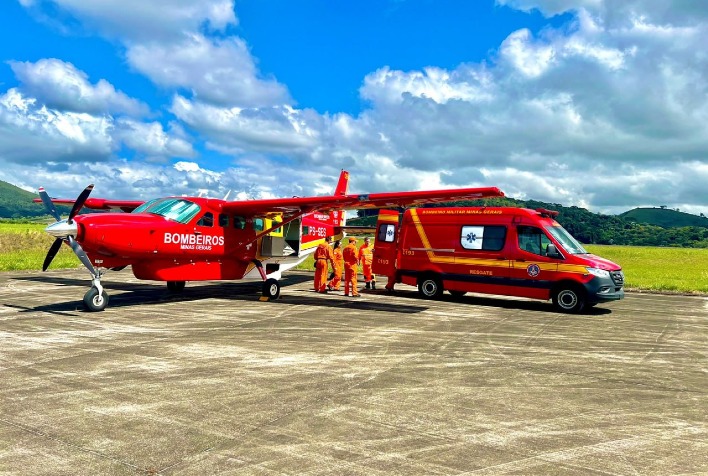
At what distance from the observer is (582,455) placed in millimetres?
4207

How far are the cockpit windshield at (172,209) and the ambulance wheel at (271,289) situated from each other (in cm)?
282

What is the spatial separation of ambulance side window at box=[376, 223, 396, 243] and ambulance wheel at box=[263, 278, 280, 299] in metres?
4.31

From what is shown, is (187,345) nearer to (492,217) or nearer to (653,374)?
(653,374)

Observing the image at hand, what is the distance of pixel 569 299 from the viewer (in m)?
13.5

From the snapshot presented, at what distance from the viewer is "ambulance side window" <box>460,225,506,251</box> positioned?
14570 millimetres

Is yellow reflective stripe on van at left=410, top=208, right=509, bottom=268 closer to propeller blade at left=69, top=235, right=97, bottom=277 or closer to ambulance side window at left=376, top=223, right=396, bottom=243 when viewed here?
ambulance side window at left=376, top=223, right=396, bottom=243

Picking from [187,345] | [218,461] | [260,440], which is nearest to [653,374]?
[260,440]

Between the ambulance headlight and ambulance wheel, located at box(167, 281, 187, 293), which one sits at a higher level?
the ambulance headlight

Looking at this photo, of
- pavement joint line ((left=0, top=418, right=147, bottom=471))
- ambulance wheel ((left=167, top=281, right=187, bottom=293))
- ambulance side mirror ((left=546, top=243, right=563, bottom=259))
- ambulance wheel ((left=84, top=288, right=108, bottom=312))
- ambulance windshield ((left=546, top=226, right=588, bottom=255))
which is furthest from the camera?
ambulance wheel ((left=167, top=281, right=187, bottom=293))

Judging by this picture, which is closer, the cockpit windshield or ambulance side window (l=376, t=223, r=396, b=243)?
the cockpit windshield

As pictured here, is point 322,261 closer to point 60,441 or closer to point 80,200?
point 80,200

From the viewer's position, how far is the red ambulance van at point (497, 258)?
527 inches

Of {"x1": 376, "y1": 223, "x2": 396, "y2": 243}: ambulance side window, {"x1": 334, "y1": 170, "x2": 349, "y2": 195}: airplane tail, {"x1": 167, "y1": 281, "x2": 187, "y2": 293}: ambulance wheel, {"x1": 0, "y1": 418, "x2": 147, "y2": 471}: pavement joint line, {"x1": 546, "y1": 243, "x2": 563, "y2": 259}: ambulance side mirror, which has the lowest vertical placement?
{"x1": 0, "y1": 418, "x2": 147, "y2": 471}: pavement joint line

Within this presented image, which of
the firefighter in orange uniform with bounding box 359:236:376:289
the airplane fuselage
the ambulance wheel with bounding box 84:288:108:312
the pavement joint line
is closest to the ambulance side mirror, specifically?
the firefighter in orange uniform with bounding box 359:236:376:289
